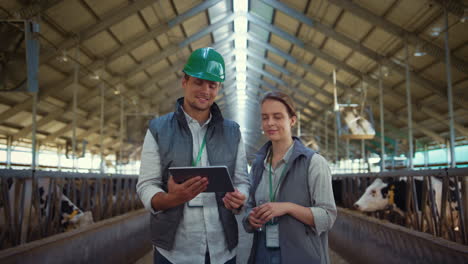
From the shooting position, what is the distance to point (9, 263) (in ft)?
9.59

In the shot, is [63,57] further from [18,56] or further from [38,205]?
[38,205]

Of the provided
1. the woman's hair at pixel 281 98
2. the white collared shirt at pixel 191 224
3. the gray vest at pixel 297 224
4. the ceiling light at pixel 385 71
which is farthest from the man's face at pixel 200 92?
the ceiling light at pixel 385 71

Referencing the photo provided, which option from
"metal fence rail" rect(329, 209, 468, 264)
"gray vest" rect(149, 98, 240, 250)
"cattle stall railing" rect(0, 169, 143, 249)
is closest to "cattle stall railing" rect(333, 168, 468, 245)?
"metal fence rail" rect(329, 209, 468, 264)

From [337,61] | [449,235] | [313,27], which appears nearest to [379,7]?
[313,27]

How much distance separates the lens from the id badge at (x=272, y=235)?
2078 mm

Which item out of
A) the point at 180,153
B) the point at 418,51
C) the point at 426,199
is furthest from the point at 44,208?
the point at 418,51

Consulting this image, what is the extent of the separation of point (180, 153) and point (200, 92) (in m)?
0.32

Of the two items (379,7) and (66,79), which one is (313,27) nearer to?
(379,7)

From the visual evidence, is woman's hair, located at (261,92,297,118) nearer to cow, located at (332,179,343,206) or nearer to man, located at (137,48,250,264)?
man, located at (137,48,250,264)

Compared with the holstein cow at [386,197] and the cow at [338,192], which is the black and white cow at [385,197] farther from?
the cow at [338,192]

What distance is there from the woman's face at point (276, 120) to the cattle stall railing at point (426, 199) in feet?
9.80

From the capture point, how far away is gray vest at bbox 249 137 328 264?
78.8 inches

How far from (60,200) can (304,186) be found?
15.9 ft

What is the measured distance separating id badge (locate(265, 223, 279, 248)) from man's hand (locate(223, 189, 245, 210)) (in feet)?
1.20
